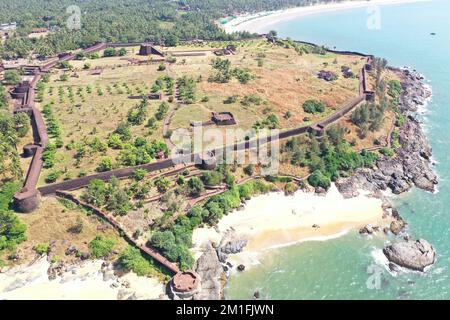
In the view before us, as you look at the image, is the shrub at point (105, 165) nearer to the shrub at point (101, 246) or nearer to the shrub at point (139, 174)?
the shrub at point (139, 174)

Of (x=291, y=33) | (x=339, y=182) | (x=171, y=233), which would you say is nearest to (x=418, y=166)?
(x=339, y=182)

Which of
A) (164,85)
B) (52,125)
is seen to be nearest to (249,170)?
(52,125)

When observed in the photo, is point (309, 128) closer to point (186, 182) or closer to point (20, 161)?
point (186, 182)

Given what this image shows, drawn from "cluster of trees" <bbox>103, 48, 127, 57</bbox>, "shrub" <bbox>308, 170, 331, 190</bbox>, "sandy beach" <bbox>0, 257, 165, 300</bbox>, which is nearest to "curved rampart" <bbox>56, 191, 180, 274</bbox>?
"sandy beach" <bbox>0, 257, 165, 300</bbox>

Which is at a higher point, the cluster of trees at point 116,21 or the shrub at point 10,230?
the cluster of trees at point 116,21

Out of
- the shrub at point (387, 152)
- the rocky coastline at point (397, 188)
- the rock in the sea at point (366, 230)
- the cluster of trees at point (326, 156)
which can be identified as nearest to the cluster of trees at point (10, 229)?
the rocky coastline at point (397, 188)

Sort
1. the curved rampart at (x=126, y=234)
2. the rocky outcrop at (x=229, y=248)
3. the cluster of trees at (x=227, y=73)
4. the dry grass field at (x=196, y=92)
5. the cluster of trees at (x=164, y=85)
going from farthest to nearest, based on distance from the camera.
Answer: the cluster of trees at (x=227, y=73) → the cluster of trees at (x=164, y=85) → the dry grass field at (x=196, y=92) → the rocky outcrop at (x=229, y=248) → the curved rampart at (x=126, y=234)

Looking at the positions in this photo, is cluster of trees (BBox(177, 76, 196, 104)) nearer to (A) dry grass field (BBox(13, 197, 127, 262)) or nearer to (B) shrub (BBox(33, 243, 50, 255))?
(A) dry grass field (BBox(13, 197, 127, 262))
